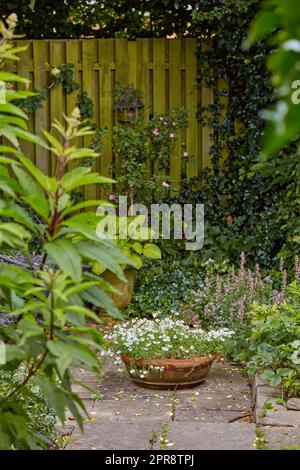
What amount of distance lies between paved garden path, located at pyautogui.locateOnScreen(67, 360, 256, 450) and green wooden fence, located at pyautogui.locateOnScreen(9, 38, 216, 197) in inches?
124

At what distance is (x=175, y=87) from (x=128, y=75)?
0.51 m

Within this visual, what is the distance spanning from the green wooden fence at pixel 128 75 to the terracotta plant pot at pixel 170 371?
344cm

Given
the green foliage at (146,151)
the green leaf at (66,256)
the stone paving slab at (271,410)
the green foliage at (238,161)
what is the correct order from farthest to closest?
the green foliage at (146,151)
the green foliage at (238,161)
the stone paving slab at (271,410)
the green leaf at (66,256)

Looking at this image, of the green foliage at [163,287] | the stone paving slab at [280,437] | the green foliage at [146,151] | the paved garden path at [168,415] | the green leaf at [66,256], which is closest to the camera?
the green leaf at [66,256]

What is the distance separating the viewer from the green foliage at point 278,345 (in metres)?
4.32

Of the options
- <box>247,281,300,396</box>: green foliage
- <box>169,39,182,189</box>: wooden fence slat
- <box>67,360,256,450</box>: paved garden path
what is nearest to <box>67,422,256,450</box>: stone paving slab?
<box>67,360,256,450</box>: paved garden path

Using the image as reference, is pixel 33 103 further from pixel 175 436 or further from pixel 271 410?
pixel 175 436

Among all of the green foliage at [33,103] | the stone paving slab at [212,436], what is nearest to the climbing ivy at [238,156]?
the green foliage at [33,103]

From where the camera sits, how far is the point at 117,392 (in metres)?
4.78

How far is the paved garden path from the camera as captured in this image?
356 cm

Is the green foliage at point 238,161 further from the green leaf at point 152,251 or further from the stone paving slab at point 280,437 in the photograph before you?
the stone paving slab at point 280,437

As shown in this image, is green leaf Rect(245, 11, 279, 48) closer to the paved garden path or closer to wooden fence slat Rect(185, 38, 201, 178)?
the paved garden path

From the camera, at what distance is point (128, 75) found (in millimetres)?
7867
